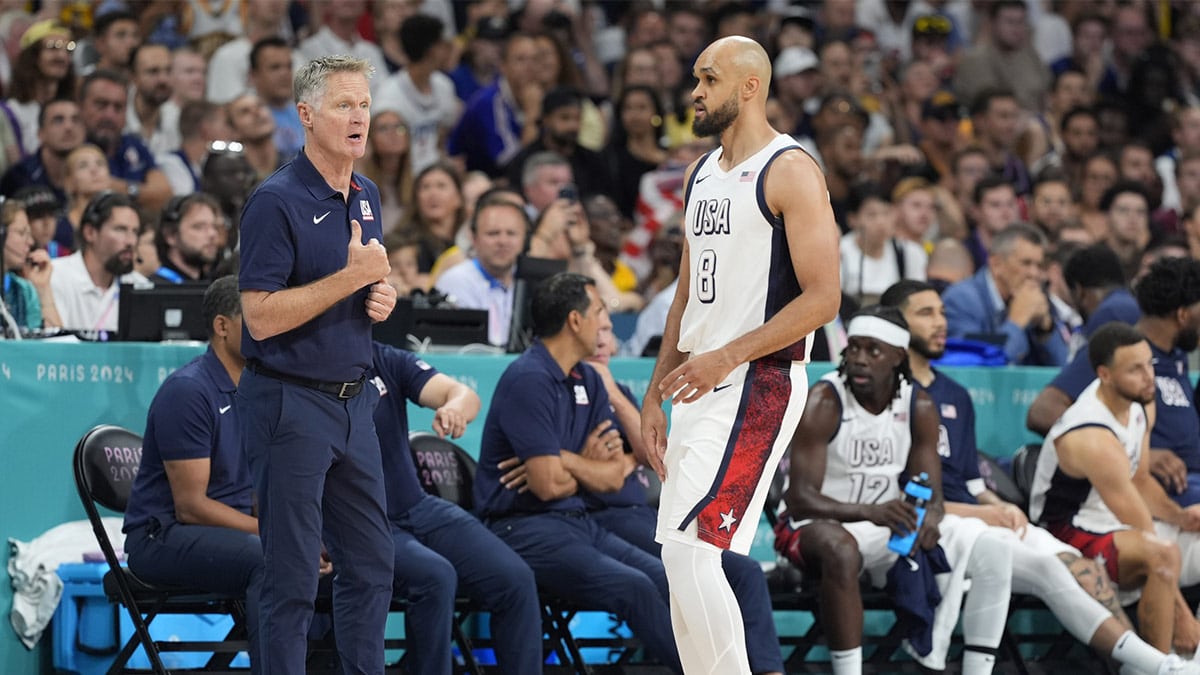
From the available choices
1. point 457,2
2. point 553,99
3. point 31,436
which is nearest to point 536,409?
point 31,436

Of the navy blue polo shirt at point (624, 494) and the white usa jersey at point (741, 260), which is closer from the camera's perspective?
the white usa jersey at point (741, 260)

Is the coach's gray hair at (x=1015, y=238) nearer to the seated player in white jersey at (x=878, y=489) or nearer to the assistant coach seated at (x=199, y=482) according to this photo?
the seated player in white jersey at (x=878, y=489)

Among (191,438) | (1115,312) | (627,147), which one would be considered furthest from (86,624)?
(627,147)

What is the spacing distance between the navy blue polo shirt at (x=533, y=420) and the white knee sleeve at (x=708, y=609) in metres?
1.78

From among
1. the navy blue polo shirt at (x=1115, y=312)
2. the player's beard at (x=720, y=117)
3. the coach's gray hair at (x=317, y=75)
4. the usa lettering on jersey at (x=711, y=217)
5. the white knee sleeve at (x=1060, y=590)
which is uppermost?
the coach's gray hair at (x=317, y=75)

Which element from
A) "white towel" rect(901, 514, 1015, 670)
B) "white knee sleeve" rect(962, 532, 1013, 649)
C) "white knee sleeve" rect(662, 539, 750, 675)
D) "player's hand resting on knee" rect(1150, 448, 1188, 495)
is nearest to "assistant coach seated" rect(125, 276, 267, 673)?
"white knee sleeve" rect(662, 539, 750, 675)

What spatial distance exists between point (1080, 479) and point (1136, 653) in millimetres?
910

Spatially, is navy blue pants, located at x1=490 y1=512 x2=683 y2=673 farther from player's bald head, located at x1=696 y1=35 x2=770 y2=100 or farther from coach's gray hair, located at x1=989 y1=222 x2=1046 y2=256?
coach's gray hair, located at x1=989 y1=222 x2=1046 y2=256

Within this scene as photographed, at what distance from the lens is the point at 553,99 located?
11320 millimetres

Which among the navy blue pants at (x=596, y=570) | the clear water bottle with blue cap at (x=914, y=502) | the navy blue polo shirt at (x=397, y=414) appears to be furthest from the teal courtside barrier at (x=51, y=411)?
the clear water bottle with blue cap at (x=914, y=502)

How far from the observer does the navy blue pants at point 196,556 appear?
5.98 m

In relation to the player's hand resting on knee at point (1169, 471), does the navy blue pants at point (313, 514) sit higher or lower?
higher

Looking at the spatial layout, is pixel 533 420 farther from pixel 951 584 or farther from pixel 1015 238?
pixel 1015 238

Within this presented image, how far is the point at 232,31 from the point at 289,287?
23.5 feet
